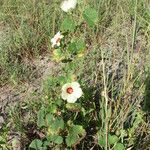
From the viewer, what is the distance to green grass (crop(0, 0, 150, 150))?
2025 millimetres

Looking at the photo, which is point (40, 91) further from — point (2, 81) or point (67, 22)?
point (67, 22)

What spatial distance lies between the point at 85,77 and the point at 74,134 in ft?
2.72

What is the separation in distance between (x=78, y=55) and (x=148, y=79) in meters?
0.53

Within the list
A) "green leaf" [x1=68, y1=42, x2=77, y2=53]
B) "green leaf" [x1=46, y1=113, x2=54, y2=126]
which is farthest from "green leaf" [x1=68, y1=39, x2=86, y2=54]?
"green leaf" [x1=46, y1=113, x2=54, y2=126]

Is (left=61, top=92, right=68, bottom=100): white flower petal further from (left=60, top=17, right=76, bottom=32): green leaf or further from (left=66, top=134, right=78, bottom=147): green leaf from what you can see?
(left=60, top=17, right=76, bottom=32): green leaf

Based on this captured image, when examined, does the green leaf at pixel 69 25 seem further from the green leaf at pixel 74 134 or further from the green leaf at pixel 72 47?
the green leaf at pixel 74 134

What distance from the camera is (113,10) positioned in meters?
3.41

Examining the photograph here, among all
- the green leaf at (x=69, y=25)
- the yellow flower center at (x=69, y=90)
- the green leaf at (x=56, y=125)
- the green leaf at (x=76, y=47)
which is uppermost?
the green leaf at (x=69, y=25)

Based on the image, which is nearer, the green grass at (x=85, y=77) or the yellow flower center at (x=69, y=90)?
the yellow flower center at (x=69, y=90)

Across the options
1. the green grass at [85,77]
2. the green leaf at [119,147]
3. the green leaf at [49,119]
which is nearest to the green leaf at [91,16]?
the green grass at [85,77]

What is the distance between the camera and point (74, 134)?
75.2 inches

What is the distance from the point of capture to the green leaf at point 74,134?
189cm

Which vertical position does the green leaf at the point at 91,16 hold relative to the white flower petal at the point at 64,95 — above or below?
above

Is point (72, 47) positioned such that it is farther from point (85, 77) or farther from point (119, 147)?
point (85, 77)
